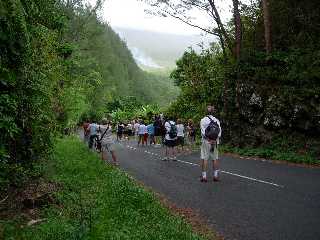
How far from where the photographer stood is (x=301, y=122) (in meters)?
22.1

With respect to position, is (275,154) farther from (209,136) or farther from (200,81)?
(200,81)

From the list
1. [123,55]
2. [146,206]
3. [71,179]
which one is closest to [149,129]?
[71,179]

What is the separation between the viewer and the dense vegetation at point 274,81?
21906 mm

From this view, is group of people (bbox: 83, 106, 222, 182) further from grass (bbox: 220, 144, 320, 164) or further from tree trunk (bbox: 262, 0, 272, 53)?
tree trunk (bbox: 262, 0, 272, 53)

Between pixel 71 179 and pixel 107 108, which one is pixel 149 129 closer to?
pixel 71 179

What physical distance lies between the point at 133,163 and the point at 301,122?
761cm

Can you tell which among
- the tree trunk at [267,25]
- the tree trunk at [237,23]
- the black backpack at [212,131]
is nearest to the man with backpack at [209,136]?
the black backpack at [212,131]

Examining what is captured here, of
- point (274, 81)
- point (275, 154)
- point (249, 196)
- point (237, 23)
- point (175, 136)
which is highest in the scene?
point (237, 23)

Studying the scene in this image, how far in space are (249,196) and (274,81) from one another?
13951 mm

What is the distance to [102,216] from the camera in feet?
30.9

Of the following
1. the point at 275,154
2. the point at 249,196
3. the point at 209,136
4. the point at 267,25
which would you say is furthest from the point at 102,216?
the point at 267,25

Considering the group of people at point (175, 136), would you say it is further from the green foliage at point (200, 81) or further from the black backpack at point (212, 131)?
the green foliage at point (200, 81)

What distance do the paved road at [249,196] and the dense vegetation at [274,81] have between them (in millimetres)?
4206

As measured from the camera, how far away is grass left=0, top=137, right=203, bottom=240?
815 cm
